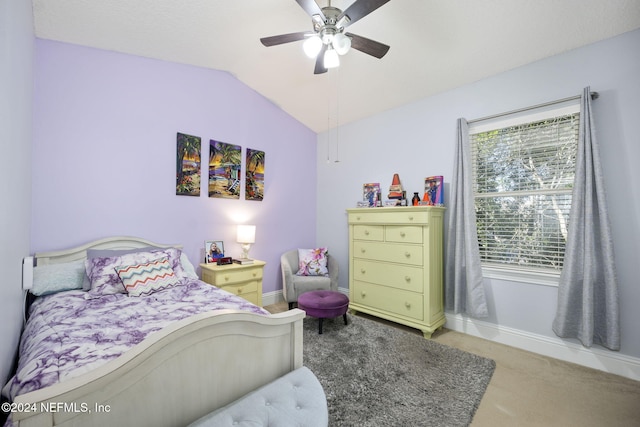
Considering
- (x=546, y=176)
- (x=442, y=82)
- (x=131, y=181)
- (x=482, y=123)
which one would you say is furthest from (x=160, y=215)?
(x=546, y=176)

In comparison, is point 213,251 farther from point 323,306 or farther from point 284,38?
point 284,38

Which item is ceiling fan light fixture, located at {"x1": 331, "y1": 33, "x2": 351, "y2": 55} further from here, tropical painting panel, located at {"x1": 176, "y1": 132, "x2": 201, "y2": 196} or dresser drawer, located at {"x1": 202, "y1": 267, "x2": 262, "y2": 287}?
dresser drawer, located at {"x1": 202, "y1": 267, "x2": 262, "y2": 287}

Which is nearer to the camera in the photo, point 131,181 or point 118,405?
point 118,405

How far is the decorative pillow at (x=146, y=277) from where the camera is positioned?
7.02 feet

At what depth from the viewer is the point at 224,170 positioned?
3.45 meters

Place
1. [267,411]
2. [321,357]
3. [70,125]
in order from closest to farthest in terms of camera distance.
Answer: [267,411] → [321,357] → [70,125]

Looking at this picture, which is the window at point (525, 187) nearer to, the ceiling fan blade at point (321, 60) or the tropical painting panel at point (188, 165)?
the ceiling fan blade at point (321, 60)

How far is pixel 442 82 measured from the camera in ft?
9.74

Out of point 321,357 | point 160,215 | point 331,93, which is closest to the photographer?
point 321,357

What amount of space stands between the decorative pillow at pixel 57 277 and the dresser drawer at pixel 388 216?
9.11 ft

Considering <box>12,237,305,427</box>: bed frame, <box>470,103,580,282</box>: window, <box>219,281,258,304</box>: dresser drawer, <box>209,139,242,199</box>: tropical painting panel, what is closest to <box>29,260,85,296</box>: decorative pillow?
<box>219,281,258,304</box>: dresser drawer

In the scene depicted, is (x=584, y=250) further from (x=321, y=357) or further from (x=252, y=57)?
(x=252, y=57)

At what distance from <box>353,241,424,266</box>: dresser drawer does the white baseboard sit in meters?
0.83

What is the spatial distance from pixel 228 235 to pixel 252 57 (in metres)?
2.15
